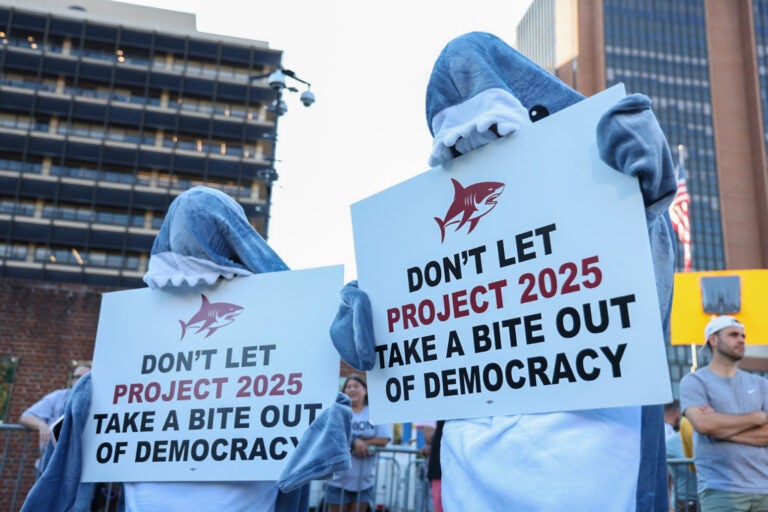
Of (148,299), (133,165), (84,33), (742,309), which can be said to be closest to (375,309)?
(148,299)

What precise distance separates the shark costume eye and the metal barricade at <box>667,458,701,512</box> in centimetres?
386

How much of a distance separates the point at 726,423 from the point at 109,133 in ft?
161

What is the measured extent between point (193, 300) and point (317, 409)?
74 cm

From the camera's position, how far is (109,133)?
48.0 m

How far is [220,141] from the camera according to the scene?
49375 millimetres

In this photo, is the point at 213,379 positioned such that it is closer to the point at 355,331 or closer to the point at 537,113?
the point at 355,331

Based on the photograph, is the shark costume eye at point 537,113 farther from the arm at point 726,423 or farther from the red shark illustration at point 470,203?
the arm at point 726,423

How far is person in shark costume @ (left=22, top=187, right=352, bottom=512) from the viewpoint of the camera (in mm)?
2615

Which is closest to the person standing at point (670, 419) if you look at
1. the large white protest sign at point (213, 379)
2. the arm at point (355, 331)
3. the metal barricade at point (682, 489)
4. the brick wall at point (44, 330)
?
the metal barricade at point (682, 489)

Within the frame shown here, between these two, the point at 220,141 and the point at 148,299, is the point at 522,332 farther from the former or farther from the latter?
the point at 220,141

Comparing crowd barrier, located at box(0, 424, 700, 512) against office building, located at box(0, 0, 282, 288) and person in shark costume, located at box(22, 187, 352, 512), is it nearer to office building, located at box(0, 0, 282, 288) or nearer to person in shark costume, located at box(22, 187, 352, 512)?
person in shark costume, located at box(22, 187, 352, 512)

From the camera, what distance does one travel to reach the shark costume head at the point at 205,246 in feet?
9.34

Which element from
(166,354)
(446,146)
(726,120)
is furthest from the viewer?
(726,120)

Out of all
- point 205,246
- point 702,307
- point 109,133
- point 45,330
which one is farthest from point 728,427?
point 109,133
